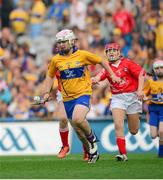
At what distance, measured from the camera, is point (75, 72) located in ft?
47.2

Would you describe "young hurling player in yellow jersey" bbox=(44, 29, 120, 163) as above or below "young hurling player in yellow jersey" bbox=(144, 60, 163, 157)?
above

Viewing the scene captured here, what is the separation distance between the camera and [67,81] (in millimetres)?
14477

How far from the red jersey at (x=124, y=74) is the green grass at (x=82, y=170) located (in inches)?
56.4

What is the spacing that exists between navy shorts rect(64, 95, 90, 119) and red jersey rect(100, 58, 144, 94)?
107cm

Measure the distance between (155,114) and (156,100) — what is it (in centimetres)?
30

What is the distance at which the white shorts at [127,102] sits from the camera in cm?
1533

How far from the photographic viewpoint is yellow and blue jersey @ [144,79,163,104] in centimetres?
1695

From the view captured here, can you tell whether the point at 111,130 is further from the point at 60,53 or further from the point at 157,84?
the point at 60,53

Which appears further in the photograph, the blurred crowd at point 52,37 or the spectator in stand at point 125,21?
the spectator in stand at point 125,21

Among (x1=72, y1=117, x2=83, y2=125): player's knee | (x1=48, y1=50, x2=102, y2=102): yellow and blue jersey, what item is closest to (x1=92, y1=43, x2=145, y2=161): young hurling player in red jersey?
(x1=48, y1=50, x2=102, y2=102): yellow and blue jersey

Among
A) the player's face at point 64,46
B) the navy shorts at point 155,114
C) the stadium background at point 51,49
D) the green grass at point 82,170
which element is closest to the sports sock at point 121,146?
the green grass at point 82,170

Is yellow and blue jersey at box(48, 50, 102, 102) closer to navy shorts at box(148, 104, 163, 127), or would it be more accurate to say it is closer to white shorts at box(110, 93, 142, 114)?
white shorts at box(110, 93, 142, 114)

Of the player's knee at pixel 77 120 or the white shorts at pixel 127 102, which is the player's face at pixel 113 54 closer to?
the white shorts at pixel 127 102

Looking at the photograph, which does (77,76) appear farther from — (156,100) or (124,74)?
(156,100)
